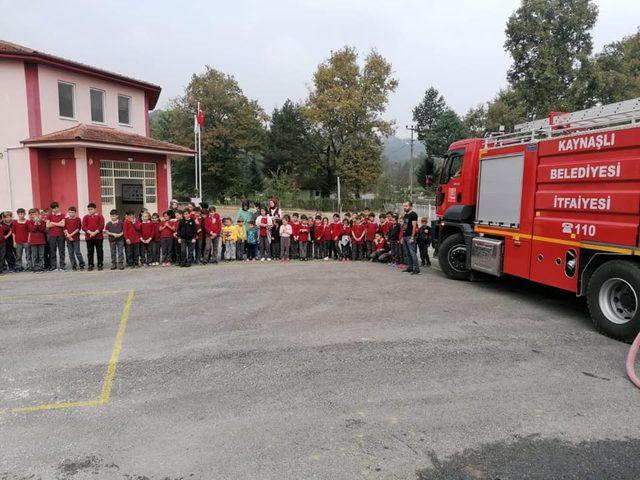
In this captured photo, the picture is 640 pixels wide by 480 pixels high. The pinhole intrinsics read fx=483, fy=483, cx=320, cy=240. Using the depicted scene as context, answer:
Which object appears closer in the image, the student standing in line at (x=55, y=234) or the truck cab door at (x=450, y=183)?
the truck cab door at (x=450, y=183)

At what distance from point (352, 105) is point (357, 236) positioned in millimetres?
33133

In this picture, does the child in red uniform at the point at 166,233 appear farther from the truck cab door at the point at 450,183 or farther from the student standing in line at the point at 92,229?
the truck cab door at the point at 450,183

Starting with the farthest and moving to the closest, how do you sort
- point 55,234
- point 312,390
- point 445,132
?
1. point 445,132
2. point 55,234
3. point 312,390

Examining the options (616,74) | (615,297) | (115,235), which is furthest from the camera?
(616,74)

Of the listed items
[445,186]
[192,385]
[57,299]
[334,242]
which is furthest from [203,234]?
[192,385]

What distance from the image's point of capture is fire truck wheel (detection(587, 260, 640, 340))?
6.34 m

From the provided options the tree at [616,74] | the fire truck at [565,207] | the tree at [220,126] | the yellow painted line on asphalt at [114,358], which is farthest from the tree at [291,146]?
the yellow painted line on asphalt at [114,358]

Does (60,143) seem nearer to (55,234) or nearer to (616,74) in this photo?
(55,234)

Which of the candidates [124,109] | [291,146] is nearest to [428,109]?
[291,146]

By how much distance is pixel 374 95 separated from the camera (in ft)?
152

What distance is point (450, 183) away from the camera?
11.1 meters

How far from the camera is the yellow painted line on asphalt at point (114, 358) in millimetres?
4758

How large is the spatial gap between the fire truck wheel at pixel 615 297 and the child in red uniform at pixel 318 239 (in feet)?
27.7

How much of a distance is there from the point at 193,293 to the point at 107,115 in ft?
49.7
